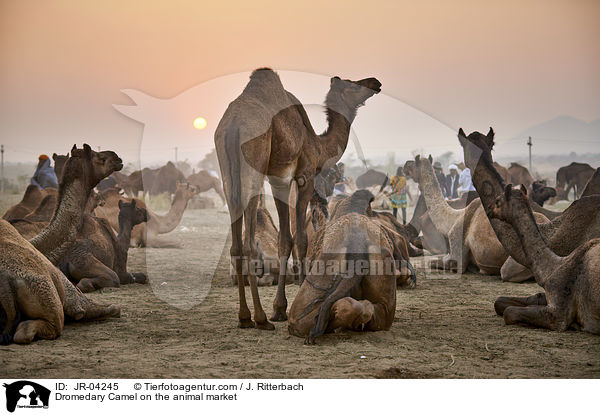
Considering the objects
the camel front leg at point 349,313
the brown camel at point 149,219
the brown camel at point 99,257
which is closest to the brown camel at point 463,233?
the brown camel at point 99,257

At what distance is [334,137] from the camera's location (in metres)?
7.26

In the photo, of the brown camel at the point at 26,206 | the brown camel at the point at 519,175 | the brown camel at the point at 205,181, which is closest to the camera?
the brown camel at the point at 26,206

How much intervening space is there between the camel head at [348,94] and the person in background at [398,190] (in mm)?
8147

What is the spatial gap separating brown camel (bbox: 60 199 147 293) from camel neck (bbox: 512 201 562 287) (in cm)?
490

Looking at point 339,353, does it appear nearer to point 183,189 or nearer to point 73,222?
point 73,222

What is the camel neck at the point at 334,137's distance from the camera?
7121 mm

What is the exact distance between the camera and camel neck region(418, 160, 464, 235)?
11.0m

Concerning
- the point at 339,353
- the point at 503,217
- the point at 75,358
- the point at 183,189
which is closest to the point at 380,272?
the point at 339,353

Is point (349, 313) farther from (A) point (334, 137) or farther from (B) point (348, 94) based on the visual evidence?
(B) point (348, 94)

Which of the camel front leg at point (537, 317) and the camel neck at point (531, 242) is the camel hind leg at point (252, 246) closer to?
the camel front leg at point (537, 317)

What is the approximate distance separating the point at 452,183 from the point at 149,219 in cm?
923

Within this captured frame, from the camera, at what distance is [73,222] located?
655 cm

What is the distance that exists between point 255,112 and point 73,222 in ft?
7.01
